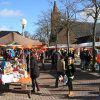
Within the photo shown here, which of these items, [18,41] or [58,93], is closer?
[58,93]

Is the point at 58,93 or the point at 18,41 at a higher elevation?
the point at 18,41

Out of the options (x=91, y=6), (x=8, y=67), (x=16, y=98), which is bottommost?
(x=16, y=98)

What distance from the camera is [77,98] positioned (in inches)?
598

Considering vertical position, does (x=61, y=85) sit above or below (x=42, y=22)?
below

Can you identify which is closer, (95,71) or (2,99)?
(2,99)

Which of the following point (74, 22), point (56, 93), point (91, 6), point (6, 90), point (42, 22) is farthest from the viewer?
point (42, 22)

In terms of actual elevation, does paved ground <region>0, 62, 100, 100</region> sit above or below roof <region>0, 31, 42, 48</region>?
below

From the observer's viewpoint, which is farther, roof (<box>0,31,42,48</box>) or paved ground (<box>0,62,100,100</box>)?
roof (<box>0,31,42,48</box>)

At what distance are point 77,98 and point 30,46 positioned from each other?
442 cm

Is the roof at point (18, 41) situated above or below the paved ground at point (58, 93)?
above

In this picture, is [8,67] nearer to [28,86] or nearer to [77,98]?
[28,86]

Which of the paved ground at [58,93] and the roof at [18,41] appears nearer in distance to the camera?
the paved ground at [58,93]

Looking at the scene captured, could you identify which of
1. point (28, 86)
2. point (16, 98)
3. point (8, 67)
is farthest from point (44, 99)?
point (28, 86)

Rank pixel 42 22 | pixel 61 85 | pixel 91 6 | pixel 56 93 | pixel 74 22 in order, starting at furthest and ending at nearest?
pixel 42 22
pixel 74 22
pixel 91 6
pixel 61 85
pixel 56 93
